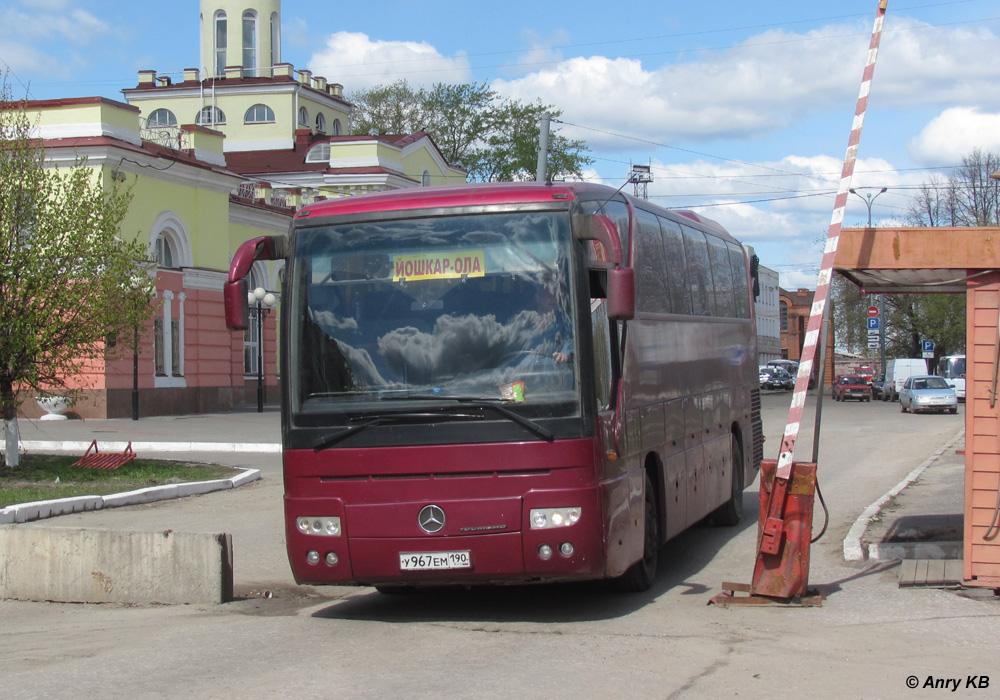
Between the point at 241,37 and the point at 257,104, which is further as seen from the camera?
the point at 257,104

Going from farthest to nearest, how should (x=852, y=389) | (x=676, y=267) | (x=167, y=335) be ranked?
(x=852, y=389) < (x=167, y=335) < (x=676, y=267)

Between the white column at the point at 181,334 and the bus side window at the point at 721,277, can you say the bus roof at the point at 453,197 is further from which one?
the white column at the point at 181,334

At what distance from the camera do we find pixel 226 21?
58.4 metres

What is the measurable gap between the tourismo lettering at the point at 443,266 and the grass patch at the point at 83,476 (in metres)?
9.28

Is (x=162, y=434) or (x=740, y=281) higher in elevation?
(x=740, y=281)

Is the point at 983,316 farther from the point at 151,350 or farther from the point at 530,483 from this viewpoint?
the point at 151,350

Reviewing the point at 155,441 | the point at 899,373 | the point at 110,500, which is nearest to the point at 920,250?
the point at 110,500

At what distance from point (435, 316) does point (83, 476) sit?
1254 centimetres

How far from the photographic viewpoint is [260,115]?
198ft

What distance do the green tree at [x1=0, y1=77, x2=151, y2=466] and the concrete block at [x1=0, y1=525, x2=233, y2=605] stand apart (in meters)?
9.34

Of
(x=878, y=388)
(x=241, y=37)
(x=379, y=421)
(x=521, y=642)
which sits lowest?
(x=878, y=388)

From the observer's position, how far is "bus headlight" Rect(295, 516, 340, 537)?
8008mm

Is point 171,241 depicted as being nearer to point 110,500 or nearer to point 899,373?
point 110,500

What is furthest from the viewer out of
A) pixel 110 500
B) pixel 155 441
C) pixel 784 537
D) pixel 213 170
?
pixel 213 170
